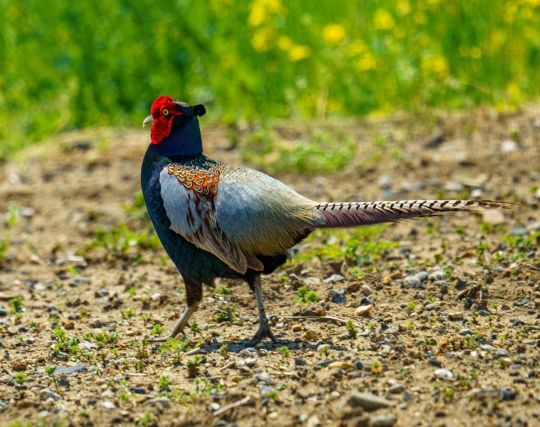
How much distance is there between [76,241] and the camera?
8.16 metres

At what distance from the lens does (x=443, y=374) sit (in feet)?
15.2

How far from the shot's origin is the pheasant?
5.19 m

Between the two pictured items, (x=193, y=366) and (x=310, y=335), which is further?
(x=310, y=335)

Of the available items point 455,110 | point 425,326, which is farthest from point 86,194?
point 425,326

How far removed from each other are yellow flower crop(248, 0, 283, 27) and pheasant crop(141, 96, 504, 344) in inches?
192

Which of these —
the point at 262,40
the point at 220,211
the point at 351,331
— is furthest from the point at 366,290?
the point at 262,40

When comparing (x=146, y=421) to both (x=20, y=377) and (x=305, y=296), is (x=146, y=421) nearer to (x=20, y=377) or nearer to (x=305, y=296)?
(x=20, y=377)

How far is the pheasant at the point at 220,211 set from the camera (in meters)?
5.19

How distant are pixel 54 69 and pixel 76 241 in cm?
398

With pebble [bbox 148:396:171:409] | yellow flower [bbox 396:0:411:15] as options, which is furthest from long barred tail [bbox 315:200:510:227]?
yellow flower [bbox 396:0:411:15]

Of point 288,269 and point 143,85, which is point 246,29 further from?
point 288,269

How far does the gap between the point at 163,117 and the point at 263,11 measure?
505cm

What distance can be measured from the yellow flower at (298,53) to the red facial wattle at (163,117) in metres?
4.85

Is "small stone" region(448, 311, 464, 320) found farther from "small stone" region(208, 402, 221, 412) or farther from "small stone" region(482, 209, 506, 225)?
"small stone" region(482, 209, 506, 225)
